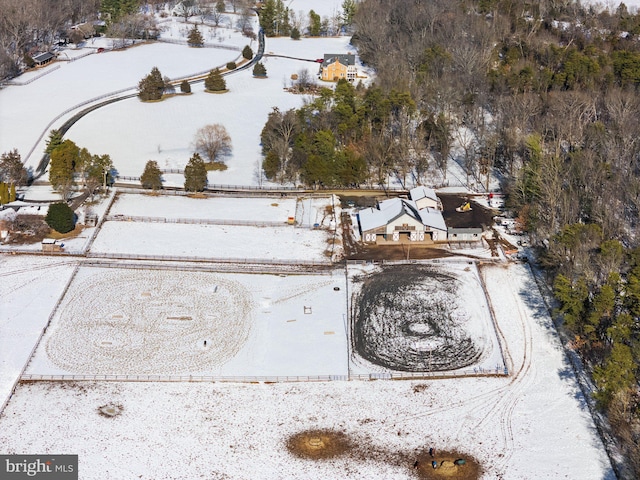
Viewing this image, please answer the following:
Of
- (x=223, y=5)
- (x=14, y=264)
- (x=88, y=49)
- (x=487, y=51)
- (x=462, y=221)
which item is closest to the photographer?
(x=14, y=264)

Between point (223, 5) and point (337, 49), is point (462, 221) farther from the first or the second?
point (223, 5)

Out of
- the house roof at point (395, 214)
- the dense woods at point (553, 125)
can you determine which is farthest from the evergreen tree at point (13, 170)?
the house roof at point (395, 214)

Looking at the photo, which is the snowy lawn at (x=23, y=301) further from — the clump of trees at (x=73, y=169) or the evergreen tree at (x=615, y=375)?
the evergreen tree at (x=615, y=375)

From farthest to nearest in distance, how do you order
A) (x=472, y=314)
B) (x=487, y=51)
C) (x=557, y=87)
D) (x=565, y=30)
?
(x=565, y=30)
(x=487, y=51)
(x=557, y=87)
(x=472, y=314)

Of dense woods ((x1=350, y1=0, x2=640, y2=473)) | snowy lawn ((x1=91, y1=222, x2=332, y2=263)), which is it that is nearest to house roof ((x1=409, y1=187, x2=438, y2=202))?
dense woods ((x1=350, y1=0, x2=640, y2=473))

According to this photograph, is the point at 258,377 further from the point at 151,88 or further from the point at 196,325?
the point at 151,88

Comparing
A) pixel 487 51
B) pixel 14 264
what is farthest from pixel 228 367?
pixel 487 51
